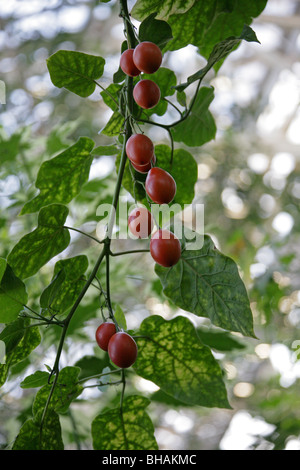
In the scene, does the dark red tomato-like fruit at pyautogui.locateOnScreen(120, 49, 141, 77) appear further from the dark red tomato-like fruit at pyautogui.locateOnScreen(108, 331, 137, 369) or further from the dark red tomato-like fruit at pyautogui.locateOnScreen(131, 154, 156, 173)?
the dark red tomato-like fruit at pyautogui.locateOnScreen(108, 331, 137, 369)

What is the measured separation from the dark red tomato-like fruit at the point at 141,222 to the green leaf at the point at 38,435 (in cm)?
23

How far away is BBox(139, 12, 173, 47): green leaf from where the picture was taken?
457mm

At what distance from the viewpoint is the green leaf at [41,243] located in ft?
1.69

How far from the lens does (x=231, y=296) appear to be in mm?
491

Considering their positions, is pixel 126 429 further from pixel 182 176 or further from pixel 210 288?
pixel 182 176

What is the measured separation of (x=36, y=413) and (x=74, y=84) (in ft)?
1.27

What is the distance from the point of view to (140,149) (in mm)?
436

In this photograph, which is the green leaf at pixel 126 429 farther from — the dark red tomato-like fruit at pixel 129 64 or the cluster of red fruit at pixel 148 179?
the dark red tomato-like fruit at pixel 129 64

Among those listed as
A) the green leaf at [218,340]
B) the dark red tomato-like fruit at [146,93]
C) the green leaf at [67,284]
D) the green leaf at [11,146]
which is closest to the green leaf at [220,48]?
the dark red tomato-like fruit at [146,93]

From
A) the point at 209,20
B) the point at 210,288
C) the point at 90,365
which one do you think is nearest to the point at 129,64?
the point at 209,20

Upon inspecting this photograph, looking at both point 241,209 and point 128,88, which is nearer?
point 128,88

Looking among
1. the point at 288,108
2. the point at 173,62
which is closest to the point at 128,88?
the point at 173,62
